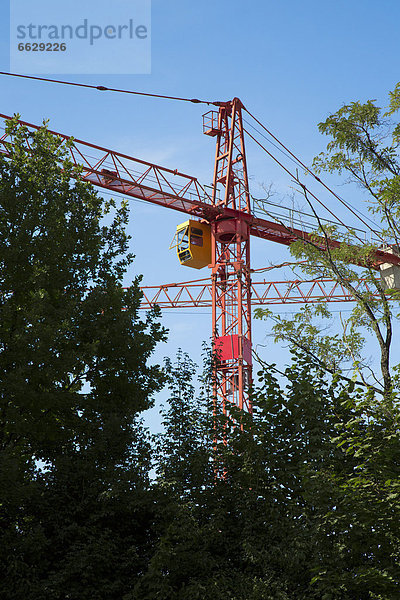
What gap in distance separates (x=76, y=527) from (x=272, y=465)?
3.83 m

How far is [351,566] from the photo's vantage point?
1155 centimetres

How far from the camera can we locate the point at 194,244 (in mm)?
31641

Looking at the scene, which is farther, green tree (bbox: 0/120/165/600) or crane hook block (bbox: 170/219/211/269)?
crane hook block (bbox: 170/219/211/269)

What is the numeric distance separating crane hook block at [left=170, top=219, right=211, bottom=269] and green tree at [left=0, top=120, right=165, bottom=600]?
14.5 meters

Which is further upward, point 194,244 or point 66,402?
point 194,244

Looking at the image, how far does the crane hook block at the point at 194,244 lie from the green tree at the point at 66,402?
14451 mm

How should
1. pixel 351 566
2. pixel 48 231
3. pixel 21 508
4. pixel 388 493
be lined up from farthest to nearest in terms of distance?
pixel 48 231 < pixel 21 508 < pixel 351 566 < pixel 388 493

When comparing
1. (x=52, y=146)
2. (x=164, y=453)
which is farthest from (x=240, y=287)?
(x=164, y=453)

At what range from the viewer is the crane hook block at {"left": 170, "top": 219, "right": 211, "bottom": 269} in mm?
31531

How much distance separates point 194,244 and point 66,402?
18.5m

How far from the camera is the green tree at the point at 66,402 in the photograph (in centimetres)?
1256

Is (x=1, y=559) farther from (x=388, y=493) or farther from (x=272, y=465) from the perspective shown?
(x=388, y=493)

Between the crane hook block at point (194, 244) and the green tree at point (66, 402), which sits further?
the crane hook block at point (194, 244)

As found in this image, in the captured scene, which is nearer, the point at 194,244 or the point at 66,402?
the point at 66,402
